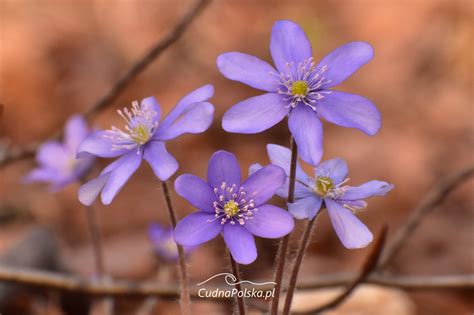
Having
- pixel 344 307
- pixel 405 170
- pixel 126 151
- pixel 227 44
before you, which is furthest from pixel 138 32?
pixel 126 151

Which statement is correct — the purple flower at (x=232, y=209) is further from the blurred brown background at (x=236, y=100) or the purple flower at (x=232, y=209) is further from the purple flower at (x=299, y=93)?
the blurred brown background at (x=236, y=100)

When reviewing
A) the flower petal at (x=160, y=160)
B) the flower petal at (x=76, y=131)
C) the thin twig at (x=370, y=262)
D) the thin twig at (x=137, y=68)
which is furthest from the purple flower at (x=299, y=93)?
the flower petal at (x=76, y=131)

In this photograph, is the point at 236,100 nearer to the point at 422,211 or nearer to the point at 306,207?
the point at 422,211

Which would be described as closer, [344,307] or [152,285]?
[152,285]

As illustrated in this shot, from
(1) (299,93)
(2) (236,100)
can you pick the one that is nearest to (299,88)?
(1) (299,93)

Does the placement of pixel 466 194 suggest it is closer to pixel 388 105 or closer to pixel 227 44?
pixel 388 105

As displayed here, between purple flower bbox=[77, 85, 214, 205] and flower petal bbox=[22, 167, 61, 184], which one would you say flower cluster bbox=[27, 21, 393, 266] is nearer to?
purple flower bbox=[77, 85, 214, 205]

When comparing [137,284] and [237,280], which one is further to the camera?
[137,284]
